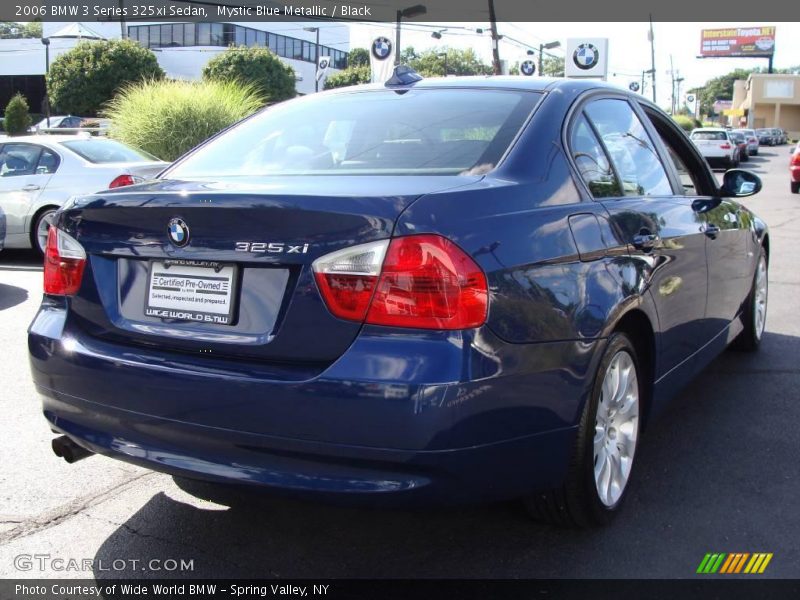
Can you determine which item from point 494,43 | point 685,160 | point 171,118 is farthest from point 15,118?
point 685,160

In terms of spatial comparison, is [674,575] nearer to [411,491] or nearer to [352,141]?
[411,491]

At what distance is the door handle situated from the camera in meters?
3.27

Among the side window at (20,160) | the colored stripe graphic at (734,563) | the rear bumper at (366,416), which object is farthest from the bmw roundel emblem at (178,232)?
the side window at (20,160)

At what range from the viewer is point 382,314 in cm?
239

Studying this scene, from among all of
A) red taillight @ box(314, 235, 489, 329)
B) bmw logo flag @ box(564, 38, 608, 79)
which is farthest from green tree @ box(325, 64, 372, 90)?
red taillight @ box(314, 235, 489, 329)

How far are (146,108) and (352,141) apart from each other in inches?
540

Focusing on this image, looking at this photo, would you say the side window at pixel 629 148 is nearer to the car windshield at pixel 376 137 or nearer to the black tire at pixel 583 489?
the car windshield at pixel 376 137

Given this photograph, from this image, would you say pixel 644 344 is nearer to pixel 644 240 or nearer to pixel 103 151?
pixel 644 240

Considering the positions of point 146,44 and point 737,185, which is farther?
point 146,44

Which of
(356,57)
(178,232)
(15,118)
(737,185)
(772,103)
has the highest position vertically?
(356,57)

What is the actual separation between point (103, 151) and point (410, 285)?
30.4 ft

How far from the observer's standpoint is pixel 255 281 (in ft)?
8.31

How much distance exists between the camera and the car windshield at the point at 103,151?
34.0 feet

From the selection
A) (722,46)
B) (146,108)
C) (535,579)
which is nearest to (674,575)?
(535,579)
